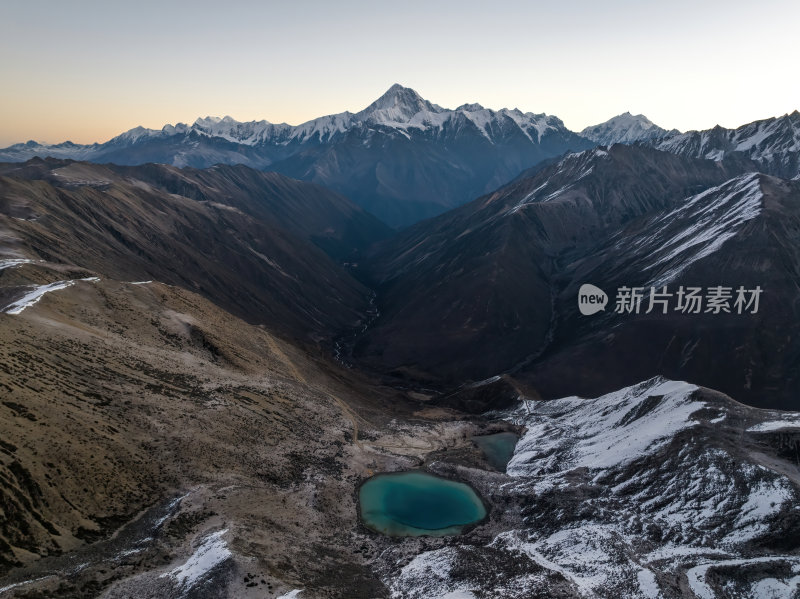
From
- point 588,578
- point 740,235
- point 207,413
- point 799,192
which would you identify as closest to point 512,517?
point 588,578

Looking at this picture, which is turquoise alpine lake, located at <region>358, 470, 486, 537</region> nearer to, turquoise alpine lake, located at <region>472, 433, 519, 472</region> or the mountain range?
the mountain range

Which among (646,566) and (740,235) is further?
(740,235)

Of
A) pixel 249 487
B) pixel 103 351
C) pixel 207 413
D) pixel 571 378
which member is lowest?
pixel 571 378

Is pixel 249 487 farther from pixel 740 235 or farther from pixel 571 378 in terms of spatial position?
pixel 740 235

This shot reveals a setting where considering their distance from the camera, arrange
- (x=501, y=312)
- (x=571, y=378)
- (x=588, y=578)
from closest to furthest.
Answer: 1. (x=588, y=578)
2. (x=571, y=378)
3. (x=501, y=312)

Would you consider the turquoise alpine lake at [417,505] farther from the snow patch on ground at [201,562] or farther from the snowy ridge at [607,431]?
the snow patch on ground at [201,562]

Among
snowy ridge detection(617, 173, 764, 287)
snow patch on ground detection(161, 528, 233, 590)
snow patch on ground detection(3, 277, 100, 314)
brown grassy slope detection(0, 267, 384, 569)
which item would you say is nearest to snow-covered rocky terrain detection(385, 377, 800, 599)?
snow patch on ground detection(161, 528, 233, 590)
